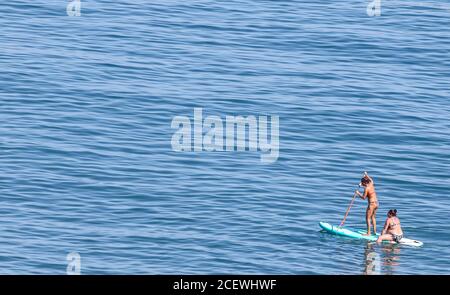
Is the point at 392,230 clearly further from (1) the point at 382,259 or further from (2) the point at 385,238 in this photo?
(1) the point at 382,259

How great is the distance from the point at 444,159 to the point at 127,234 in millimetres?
15551

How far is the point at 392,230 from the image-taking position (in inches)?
1401

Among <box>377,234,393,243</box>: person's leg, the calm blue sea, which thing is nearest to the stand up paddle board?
the calm blue sea

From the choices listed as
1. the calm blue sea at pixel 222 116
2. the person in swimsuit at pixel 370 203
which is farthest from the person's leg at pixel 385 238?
the person in swimsuit at pixel 370 203

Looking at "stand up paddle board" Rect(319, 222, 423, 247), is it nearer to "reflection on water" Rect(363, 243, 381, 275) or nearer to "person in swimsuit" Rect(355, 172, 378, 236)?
"person in swimsuit" Rect(355, 172, 378, 236)

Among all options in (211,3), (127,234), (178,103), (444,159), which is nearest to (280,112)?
(178,103)

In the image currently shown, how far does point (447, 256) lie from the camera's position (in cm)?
3503

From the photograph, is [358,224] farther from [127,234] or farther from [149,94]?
[149,94]

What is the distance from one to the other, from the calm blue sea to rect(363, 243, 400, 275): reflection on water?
10cm

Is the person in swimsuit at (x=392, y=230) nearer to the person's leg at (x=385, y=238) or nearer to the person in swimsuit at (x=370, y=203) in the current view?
the person's leg at (x=385, y=238)

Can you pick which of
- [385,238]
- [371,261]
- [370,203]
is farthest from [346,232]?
[371,261]

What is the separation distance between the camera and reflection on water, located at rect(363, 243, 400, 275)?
3328 centimetres

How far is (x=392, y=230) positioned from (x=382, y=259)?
140 cm

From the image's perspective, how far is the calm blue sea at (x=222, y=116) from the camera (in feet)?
116
